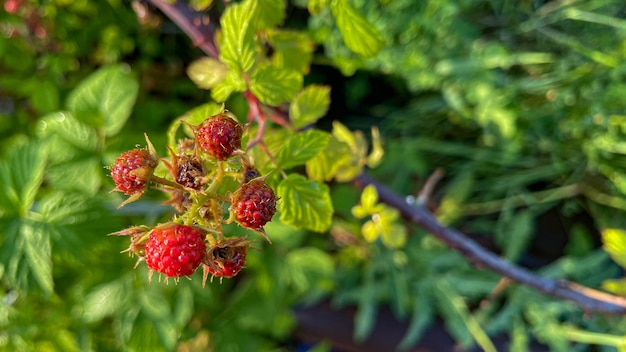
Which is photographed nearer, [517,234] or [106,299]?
[106,299]

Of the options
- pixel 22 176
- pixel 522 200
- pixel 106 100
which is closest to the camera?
pixel 22 176

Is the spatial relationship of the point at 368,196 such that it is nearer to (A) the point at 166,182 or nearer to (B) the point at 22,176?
(A) the point at 166,182

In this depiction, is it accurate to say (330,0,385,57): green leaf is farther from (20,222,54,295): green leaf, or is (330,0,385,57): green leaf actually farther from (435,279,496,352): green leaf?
(435,279,496,352): green leaf

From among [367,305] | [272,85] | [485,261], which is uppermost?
[272,85]

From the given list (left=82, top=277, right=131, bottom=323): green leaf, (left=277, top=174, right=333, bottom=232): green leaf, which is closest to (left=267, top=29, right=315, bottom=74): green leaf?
(left=277, top=174, right=333, bottom=232): green leaf

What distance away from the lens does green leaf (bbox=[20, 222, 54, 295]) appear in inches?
27.6

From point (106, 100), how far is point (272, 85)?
19.4 inches

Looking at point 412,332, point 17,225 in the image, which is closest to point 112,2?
point 17,225

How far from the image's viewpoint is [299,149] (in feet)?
1.63

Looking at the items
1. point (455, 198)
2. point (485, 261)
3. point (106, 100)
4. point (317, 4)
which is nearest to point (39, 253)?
point (106, 100)

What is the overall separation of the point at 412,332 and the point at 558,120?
1.86 feet

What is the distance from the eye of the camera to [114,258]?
0.93 meters

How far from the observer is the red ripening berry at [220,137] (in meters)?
0.41

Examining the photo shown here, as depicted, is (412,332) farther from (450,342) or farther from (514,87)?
(514,87)
